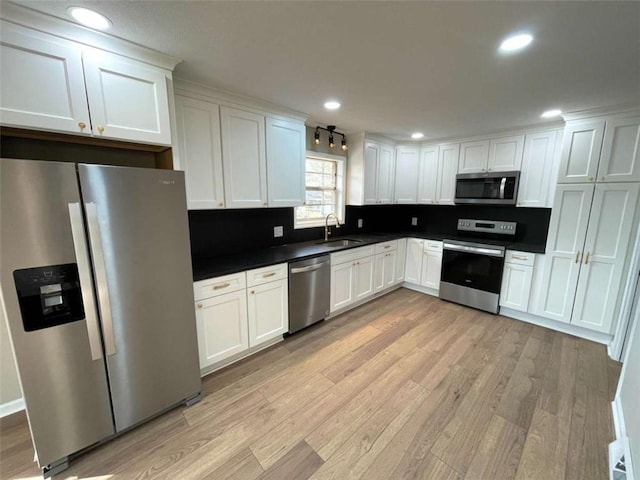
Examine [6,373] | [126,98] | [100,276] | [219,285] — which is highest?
[126,98]

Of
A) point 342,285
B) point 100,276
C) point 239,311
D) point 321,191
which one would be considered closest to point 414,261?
point 342,285

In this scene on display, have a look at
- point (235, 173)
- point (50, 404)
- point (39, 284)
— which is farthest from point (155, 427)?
point (235, 173)

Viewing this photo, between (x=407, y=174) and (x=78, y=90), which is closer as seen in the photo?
(x=78, y=90)

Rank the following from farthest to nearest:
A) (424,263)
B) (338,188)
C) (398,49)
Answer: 1. (424,263)
2. (338,188)
3. (398,49)

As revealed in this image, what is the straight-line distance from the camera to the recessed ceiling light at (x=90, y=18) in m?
1.28

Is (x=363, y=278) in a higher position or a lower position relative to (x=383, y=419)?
higher

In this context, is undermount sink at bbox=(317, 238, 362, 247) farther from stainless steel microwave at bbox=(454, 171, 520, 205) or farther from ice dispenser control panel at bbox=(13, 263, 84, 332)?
ice dispenser control panel at bbox=(13, 263, 84, 332)

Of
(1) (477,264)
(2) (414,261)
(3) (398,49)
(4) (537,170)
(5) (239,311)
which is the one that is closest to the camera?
(3) (398,49)

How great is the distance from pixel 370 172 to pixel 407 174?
0.84 meters

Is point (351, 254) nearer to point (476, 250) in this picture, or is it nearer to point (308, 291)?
point (308, 291)

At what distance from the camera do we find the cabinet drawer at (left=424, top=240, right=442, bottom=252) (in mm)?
3902

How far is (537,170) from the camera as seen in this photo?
10.5 ft

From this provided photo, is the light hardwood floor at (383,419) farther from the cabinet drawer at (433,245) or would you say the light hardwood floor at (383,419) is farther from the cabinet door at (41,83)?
the cabinet door at (41,83)

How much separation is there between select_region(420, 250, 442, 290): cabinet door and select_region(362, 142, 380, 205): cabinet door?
3.97ft
